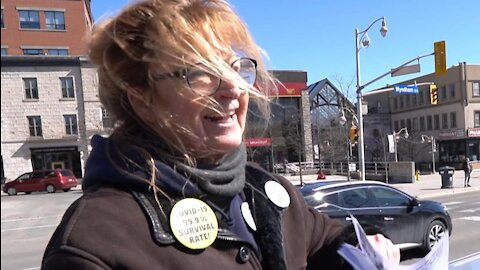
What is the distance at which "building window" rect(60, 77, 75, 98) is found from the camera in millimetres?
35125

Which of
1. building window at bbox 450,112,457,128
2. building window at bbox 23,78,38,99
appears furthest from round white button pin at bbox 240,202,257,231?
building window at bbox 450,112,457,128

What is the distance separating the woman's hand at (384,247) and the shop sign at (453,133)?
177ft

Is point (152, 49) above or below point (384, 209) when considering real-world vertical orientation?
above

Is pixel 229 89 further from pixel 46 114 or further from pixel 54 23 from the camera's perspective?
pixel 54 23

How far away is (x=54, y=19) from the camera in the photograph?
39.2 metres

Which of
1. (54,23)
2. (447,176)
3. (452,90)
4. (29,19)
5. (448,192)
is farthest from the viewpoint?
(452,90)

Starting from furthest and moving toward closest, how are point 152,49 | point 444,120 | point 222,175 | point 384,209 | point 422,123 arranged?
point 422,123
point 444,120
point 384,209
point 222,175
point 152,49

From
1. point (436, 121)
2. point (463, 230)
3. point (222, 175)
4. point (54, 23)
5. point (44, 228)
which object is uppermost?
point (54, 23)

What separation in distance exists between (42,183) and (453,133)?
44504 millimetres

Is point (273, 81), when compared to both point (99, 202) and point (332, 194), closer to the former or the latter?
point (99, 202)

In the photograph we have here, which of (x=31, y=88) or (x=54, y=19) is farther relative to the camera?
(x=54, y=19)

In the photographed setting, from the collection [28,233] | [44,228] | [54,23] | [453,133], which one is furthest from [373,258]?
[453,133]

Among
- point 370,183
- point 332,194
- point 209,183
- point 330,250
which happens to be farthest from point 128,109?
point 370,183

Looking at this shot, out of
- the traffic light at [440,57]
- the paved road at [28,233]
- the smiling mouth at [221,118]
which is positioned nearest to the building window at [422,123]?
the traffic light at [440,57]
